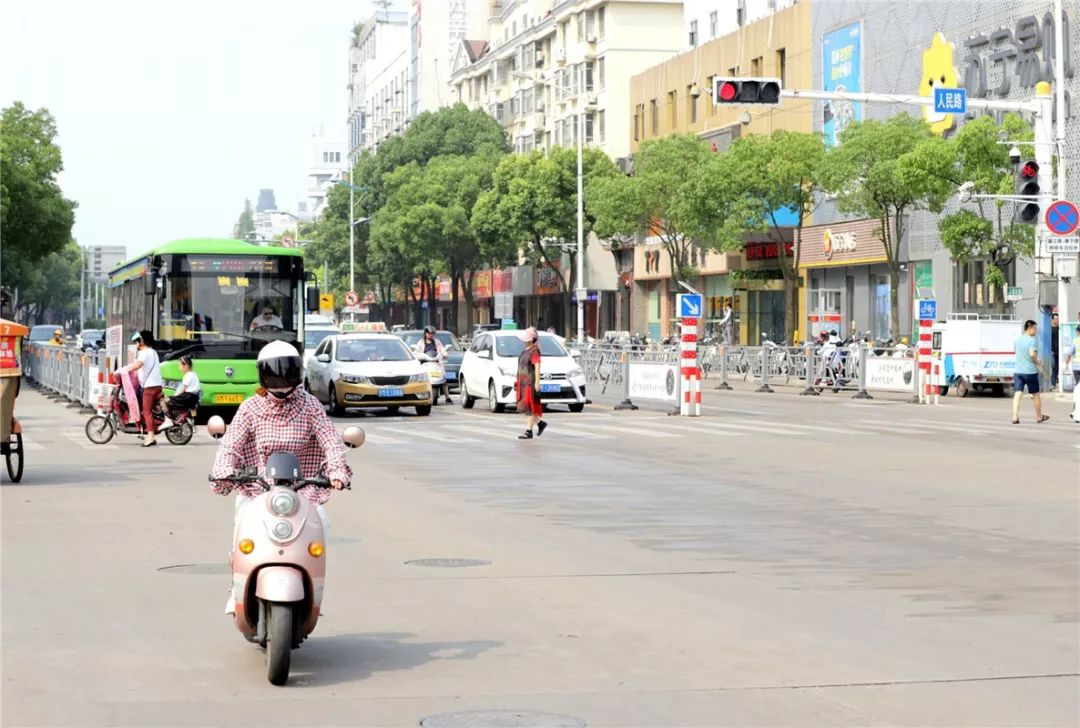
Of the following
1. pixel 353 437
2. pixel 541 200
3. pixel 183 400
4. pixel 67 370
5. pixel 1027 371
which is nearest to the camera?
pixel 353 437

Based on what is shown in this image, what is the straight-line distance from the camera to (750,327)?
70.0 m

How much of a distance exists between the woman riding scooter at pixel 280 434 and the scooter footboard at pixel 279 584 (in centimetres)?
44

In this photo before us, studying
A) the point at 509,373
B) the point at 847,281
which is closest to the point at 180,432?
the point at 509,373

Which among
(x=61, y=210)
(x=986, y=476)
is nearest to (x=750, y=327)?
(x=61, y=210)

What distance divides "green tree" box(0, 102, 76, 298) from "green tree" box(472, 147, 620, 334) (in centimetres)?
1985

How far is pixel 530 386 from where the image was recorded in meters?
26.5

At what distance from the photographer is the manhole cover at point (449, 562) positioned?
39.8 ft

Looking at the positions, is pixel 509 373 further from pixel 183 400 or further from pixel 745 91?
pixel 183 400

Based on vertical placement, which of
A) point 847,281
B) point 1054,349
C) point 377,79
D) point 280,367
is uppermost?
point 377,79

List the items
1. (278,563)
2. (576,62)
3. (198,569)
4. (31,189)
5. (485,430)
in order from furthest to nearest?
1. (576,62)
2. (31,189)
3. (485,430)
4. (198,569)
5. (278,563)

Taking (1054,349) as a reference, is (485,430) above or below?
below

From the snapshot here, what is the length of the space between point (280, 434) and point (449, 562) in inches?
156

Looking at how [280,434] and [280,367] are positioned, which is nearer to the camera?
[280,367]

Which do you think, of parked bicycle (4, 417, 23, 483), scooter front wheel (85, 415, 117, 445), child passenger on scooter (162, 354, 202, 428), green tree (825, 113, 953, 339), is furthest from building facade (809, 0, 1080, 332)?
parked bicycle (4, 417, 23, 483)
